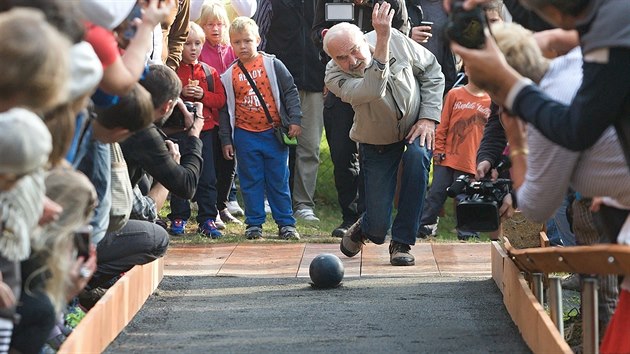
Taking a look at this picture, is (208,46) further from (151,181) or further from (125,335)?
(125,335)

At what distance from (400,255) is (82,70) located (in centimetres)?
513

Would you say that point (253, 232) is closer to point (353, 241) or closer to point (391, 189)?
point (353, 241)

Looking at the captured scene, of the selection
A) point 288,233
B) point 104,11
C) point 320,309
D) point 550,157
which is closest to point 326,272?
point 320,309

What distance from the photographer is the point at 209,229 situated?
1112 centimetres

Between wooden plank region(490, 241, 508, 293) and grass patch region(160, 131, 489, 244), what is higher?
wooden plank region(490, 241, 508, 293)

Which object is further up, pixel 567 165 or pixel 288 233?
pixel 567 165

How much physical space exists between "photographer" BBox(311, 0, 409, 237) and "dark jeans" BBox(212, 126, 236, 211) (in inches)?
37.9

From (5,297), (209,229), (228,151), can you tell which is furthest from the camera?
(228,151)

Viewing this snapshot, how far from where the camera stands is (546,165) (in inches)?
186

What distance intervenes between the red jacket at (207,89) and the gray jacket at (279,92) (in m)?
0.07

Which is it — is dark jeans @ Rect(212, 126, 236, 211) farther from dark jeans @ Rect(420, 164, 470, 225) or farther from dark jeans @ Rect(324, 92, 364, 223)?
dark jeans @ Rect(420, 164, 470, 225)

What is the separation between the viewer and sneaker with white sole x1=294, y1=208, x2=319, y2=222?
12141 millimetres

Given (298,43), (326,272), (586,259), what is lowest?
(326,272)

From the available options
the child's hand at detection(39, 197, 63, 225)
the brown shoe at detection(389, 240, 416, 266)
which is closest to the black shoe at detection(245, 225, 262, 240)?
the brown shoe at detection(389, 240, 416, 266)
